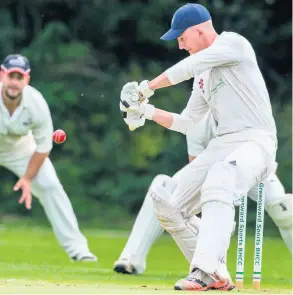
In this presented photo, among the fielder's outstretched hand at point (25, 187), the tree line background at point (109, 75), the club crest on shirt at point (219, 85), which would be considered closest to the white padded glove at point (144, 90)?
the club crest on shirt at point (219, 85)

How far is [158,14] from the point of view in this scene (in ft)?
55.6

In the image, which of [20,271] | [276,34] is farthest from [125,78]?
[20,271]

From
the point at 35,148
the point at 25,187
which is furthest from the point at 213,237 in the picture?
the point at 35,148

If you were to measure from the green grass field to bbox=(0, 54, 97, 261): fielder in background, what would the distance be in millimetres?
213

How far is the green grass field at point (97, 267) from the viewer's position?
5922 mm

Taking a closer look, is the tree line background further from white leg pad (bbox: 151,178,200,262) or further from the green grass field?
white leg pad (bbox: 151,178,200,262)

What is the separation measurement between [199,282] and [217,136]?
2.91ft

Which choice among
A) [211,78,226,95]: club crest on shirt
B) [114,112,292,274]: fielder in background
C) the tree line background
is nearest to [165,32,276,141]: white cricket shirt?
[211,78,226,95]: club crest on shirt

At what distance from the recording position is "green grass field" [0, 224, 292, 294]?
5.92 metres

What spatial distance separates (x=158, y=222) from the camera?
7863 mm

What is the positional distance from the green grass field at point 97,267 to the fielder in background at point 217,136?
0.91ft

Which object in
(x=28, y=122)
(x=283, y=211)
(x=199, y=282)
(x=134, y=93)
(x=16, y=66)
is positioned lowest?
(x=199, y=282)

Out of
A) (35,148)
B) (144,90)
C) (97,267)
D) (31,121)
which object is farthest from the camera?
(35,148)

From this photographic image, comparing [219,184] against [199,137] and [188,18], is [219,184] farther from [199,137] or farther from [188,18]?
[199,137]
